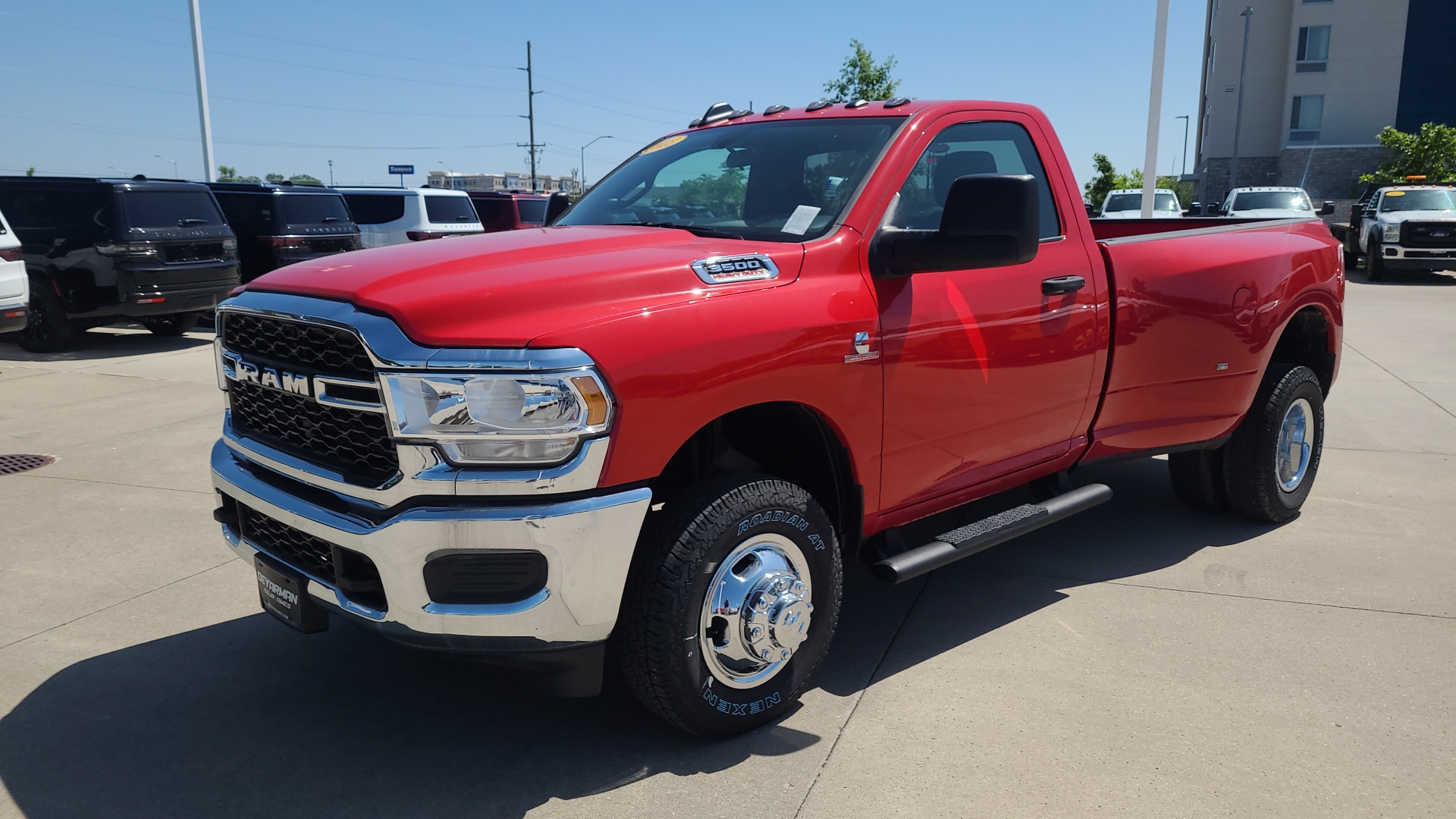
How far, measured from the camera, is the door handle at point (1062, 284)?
3.93 meters

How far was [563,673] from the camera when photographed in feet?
9.27

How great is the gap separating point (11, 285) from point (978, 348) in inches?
392

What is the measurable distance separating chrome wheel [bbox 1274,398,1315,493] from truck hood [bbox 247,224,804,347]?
3381 millimetres

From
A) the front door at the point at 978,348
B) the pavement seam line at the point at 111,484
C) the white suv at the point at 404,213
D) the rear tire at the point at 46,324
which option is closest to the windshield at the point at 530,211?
the white suv at the point at 404,213

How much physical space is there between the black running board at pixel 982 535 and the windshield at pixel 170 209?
36.5 feet

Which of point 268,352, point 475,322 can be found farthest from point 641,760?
point 268,352

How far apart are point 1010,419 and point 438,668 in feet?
7.30

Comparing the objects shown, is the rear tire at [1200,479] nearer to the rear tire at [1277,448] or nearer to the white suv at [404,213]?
the rear tire at [1277,448]

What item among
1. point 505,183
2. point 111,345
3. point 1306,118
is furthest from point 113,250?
point 505,183

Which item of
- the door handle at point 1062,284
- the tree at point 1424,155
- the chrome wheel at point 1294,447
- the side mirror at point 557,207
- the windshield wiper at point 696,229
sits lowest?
the chrome wheel at point 1294,447

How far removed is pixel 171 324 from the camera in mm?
13672

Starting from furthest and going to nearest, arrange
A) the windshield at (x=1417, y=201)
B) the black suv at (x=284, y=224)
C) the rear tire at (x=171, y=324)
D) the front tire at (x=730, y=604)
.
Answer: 1. the windshield at (x=1417, y=201)
2. the black suv at (x=284, y=224)
3. the rear tire at (x=171, y=324)
4. the front tire at (x=730, y=604)

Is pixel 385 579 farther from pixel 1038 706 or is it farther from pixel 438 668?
pixel 1038 706

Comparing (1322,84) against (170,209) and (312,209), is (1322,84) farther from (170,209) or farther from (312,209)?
(170,209)
